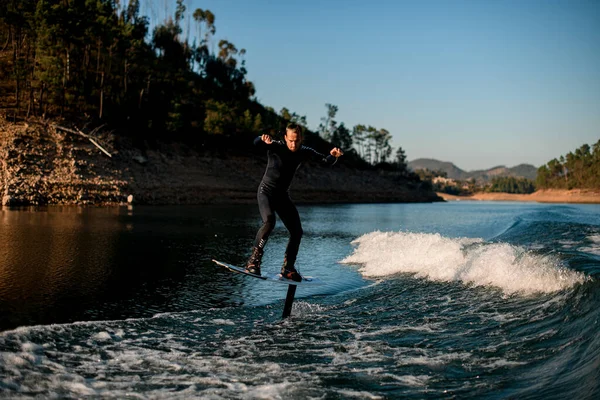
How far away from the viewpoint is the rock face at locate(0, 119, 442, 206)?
40531mm

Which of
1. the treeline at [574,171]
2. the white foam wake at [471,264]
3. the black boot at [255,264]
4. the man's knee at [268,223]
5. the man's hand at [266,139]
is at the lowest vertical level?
the white foam wake at [471,264]

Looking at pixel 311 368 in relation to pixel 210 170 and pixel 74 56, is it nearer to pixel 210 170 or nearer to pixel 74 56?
pixel 210 170

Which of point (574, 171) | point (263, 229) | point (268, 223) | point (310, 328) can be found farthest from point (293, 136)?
point (574, 171)

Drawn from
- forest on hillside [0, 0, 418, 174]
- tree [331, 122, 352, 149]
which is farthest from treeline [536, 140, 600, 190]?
forest on hillside [0, 0, 418, 174]

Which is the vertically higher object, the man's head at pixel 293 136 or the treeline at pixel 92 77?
the treeline at pixel 92 77

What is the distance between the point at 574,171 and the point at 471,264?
550ft

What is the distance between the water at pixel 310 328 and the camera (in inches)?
197

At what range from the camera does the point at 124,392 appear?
480cm

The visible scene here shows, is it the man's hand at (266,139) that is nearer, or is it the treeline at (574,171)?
the man's hand at (266,139)

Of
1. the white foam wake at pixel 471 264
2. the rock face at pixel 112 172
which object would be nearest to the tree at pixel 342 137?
the rock face at pixel 112 172

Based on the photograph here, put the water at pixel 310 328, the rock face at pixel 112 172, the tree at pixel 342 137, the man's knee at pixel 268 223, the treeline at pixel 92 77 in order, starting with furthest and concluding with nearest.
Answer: the tree at pixel 342 137 → the treeline at pixel 92 77 → the rock face at pixel 112 172 → the man's knee at pixel 268 223 → the water at pixel 310 328

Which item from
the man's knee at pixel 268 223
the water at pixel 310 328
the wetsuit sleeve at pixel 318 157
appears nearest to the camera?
the water at pixel 310 328

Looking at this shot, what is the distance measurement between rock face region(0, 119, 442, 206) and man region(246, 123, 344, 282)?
35.5m

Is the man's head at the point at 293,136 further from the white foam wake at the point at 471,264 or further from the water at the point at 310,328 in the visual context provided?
the white foam wake at the point at 471,264
